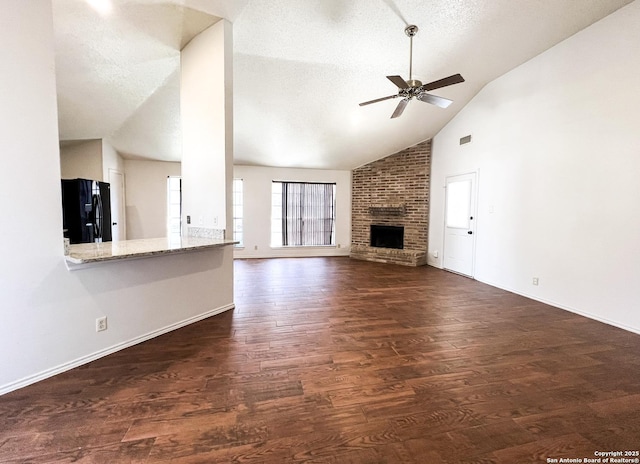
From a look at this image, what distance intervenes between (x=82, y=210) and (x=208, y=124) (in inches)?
110

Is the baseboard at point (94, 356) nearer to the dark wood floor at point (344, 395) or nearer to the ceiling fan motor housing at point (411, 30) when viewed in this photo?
the dark wood floor at point (344, 395)

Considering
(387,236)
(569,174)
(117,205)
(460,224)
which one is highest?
(569,174)

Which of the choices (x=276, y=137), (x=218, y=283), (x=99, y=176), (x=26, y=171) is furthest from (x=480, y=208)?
(x=99, y=176)

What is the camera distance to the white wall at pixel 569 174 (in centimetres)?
287

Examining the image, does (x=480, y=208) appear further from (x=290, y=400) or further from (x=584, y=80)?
(x=290, y=400)

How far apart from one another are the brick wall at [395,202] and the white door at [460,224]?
0.70m

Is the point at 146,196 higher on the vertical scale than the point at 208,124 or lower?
lower

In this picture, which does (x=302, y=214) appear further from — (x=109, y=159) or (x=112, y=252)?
(x=112, y=252)

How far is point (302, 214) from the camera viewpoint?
24.0 ft

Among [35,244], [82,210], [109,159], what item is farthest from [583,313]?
[109,159]

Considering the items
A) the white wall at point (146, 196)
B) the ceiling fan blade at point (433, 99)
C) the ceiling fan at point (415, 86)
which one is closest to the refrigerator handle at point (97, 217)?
the white wall at point (146, 196)

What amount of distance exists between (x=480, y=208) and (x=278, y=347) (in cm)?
425

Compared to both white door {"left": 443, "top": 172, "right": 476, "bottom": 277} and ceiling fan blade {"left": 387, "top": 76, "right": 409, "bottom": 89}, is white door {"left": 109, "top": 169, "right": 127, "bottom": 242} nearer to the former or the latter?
ceiling fan blade {"left": 387, "top": 76, "right": 409, "bottom": 89}

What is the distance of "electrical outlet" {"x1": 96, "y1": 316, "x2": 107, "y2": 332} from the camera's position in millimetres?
2172
